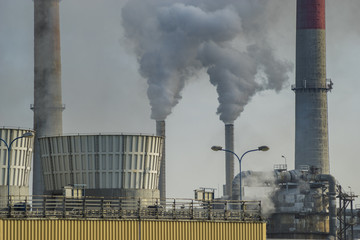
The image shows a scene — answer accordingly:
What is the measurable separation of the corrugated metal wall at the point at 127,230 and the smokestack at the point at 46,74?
65992mm

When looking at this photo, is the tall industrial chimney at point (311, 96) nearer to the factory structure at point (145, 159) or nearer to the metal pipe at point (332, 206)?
the factory structure at point (145, 159)

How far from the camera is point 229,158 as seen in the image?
12812 centimetres

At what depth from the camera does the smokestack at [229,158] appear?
12656cm

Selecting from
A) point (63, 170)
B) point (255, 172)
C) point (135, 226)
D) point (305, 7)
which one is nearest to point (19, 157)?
point (63, 170)

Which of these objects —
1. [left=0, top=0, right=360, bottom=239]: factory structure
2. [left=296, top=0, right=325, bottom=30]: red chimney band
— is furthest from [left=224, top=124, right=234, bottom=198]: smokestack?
[left=296, top=0, right=325, bottom=30]: red chimney band

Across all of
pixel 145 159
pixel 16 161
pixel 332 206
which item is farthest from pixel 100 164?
pixel 332 206

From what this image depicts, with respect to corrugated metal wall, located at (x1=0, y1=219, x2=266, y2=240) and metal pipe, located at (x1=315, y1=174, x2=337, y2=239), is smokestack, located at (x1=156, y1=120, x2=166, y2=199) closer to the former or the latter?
metal pipe, located at (x1=315, y1=174, x2=337, y2=239)

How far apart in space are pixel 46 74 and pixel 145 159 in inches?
1337

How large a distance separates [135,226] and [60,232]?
12.2ft

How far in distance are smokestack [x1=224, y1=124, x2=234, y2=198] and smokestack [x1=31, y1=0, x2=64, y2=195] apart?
29317 mm

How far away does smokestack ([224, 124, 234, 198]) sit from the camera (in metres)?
127

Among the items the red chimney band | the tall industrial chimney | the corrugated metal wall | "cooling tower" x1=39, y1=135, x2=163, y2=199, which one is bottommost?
the corrugated metal wall

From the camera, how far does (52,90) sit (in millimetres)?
108062

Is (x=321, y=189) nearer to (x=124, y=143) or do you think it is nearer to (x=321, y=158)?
(x=321, y=158)
